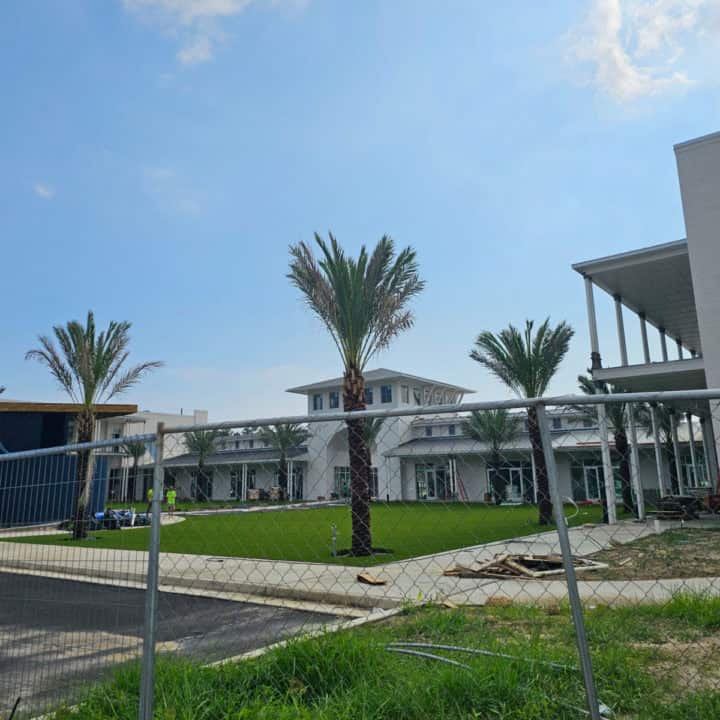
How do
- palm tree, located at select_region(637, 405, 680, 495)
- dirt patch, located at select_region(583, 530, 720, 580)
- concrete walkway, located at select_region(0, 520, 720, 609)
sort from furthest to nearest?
1. palm tree, located at select_region(637, 405, 680, 495)
2. dirt patch, located at select_region(583, 530, 720, 580)
3. concrete walkway, located at select_region(0, 520, 720, 609)

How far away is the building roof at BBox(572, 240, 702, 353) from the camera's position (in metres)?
17.9

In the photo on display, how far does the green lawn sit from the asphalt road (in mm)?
3724

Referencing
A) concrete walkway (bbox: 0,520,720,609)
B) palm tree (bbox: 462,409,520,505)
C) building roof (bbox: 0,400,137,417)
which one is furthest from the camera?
palm tree (bbox: 462,409,520,505)

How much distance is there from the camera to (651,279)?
784 inches

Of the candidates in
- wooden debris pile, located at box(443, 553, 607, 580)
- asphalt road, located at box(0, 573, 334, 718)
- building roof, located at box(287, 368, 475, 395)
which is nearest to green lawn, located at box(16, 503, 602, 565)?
wooden debris pile, located at box(443, 553, 607, 580)

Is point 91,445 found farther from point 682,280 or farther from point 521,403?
point 682,280

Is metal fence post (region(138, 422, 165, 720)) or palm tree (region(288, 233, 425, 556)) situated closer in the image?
metal fence post (region(138, 422, 165, 720))

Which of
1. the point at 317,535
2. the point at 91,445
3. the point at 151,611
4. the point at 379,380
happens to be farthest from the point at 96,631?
the point at 379,380

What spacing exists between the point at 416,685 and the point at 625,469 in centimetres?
2360

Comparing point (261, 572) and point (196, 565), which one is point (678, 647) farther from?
point (196, 565)

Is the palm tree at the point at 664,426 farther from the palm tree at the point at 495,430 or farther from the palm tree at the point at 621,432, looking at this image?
the palm tree at the point at 495,430

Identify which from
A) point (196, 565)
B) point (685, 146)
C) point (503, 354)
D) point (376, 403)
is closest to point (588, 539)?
point (503, 354)

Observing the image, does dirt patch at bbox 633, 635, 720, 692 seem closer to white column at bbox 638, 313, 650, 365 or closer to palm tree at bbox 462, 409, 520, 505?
white column at bbox 638, 313, 650, 365

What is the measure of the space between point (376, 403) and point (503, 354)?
24.8 m
